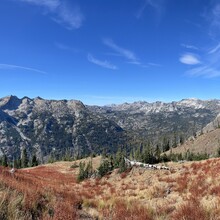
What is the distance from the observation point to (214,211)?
9.74m

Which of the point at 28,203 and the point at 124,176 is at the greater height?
the point at 28,203

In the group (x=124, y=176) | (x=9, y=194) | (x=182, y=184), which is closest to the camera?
(x=9, y=194)

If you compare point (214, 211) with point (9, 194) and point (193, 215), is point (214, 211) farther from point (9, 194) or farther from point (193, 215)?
point (9, 194)

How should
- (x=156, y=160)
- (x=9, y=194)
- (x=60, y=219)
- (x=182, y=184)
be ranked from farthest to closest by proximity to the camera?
(x=156, y=160)
(x=182, y=184)
(x=9, y=194)
(x=60, y=219)

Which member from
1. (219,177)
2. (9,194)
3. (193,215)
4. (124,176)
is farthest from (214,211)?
(124,176)

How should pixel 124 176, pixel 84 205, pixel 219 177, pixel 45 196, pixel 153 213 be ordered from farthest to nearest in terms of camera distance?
pixel 124 176
pixel 219 177
pixel 84 205
pixel 45 196
pixel 153 213

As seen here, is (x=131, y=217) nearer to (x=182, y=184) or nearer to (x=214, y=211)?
(x=214, y=211)

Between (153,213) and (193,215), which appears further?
(153,213)

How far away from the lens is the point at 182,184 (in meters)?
20.8

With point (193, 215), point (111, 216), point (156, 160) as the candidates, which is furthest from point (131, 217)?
point (156, 160)

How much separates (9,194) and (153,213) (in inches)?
202

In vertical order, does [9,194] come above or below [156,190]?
above

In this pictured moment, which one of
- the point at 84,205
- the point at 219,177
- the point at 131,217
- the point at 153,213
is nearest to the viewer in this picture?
the point at 131,217

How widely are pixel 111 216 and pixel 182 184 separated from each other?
12.1 m
